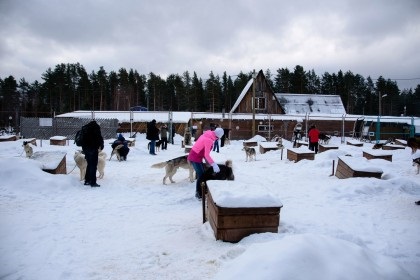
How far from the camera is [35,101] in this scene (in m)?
56.9

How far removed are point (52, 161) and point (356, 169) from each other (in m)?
8.13

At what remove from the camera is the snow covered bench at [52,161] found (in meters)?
7.23

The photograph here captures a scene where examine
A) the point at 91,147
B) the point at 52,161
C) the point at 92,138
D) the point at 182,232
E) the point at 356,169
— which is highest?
the point at 92,138

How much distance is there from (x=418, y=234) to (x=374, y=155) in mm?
7563

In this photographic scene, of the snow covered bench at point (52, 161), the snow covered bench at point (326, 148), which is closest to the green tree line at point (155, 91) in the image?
the snow covered bench at point (326, 148)

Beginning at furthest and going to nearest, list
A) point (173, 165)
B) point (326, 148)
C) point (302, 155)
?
point (326, 148) < point (302, 155) < point (173, 165)

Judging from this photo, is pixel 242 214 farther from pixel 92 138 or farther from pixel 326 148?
pixel 326 148

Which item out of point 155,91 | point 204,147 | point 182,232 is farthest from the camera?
point 155,91

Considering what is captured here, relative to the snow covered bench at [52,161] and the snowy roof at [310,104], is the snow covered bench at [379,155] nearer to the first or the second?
the snow covered bench at [52,161]

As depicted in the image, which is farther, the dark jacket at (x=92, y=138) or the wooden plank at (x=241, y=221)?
the dark jacket at (x=92, y=138)

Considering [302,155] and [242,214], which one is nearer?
[242,214]

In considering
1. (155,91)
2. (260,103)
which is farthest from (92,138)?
(155,91)

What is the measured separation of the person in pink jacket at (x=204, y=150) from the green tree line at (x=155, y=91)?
4595 cm

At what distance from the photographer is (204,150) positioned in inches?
231
